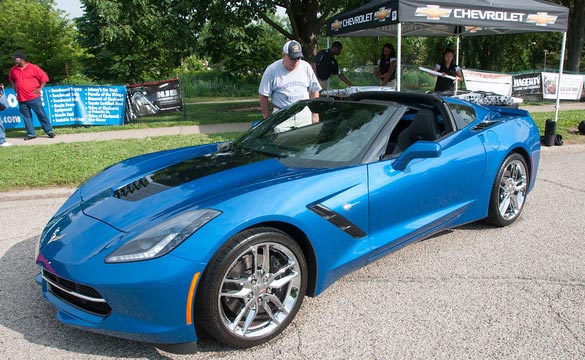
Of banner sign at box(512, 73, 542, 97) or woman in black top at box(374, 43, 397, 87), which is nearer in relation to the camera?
woman in black top at box(374, 43, 397, 87)

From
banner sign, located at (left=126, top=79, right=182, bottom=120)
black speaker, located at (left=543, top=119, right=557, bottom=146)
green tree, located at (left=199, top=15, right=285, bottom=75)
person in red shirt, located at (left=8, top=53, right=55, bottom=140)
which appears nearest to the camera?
black speaker, located at (left=543, top=119, right=557, bottom=146)

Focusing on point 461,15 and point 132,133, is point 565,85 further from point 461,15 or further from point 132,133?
point 132,133

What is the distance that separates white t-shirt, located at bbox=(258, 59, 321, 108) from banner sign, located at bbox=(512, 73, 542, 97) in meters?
10.9

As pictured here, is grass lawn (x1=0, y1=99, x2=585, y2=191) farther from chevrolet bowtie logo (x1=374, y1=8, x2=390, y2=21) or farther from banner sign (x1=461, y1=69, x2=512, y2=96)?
chevrolet bowtie logo (x1=374, y1=8, x2=390, y2=21)

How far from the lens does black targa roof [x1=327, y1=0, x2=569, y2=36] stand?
24.7 ft

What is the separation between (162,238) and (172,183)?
71 centimetres

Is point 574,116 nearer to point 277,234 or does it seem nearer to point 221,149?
point 221,149

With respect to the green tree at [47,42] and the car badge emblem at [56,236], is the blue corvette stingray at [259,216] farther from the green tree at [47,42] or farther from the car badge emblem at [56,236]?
the green tree at [47,42]

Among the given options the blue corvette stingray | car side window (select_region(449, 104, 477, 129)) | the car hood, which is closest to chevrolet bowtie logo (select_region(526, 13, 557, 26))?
car side window (select_region(449, 104, 477, 129))

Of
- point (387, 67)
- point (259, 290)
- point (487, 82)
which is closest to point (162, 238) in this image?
point (259, 290)

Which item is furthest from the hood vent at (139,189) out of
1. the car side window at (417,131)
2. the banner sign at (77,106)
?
the banner sign at (77,106)

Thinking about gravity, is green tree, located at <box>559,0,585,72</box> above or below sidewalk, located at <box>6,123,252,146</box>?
above

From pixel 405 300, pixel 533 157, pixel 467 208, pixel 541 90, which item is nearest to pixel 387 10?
pixel 533 157

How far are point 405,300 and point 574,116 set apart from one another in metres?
10.5
